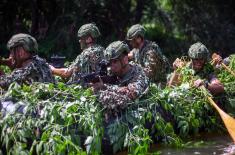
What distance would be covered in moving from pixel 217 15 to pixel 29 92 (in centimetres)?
1182

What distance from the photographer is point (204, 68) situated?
26.0ft

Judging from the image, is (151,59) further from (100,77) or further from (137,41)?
(100,77)

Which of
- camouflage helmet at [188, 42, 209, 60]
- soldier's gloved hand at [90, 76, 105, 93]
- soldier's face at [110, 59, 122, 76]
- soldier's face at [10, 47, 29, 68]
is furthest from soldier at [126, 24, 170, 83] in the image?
soldier's face at [10, 47, 29, 68]

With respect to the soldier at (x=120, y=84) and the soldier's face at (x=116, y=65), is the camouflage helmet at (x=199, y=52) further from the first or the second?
the soldier's face at (x=116, y=65)

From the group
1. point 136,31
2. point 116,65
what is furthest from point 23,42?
point 136,31

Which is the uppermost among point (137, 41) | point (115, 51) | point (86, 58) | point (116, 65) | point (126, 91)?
point (137, 41)

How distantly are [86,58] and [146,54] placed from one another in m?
1.39

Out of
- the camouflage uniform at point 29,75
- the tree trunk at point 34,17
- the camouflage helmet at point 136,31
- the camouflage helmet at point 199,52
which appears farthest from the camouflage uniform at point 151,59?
the tree trunk at point 34,17

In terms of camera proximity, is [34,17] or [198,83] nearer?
[198,83]

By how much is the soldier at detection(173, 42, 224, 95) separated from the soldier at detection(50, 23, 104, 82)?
50.3 inches

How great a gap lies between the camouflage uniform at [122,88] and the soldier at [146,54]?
1796 mm

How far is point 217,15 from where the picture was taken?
17.2 meters

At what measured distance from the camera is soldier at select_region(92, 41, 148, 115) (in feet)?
21.2

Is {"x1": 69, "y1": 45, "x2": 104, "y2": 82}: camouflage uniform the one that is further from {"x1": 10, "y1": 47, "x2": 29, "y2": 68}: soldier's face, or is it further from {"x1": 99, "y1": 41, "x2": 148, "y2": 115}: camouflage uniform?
{"x1": 10, "y1": 47, "x2": 29, "y2": 68}: soldier's face
